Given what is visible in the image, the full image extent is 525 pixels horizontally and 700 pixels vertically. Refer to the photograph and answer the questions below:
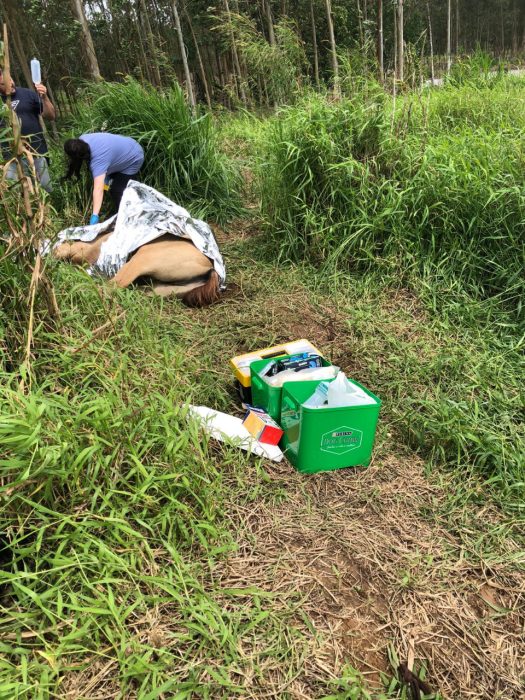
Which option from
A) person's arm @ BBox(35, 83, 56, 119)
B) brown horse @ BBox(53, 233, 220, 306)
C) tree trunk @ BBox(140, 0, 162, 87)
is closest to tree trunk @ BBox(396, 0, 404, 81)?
brown horse @ BBox(53, 233, 220, 306)

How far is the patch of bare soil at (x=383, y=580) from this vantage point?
4.23ft

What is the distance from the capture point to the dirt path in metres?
1.29

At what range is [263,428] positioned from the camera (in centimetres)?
191

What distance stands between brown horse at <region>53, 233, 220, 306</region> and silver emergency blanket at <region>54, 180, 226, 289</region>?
0.06 metres

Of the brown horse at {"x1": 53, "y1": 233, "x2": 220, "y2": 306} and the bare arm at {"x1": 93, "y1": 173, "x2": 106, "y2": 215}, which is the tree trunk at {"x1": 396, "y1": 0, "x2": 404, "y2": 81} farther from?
the bare arm at {"x1": 93, "y1": 173, "x2": 106, "y2": 215}

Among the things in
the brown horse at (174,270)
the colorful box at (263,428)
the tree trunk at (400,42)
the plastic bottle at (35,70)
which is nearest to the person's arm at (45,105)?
the plastic bottle at (35,70)

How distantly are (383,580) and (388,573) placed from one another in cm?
3

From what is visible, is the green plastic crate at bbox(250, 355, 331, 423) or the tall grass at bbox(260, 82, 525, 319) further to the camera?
the tall grass at bbox(260, 82, 525, 319)

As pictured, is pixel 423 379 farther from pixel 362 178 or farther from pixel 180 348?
pixel 362 178

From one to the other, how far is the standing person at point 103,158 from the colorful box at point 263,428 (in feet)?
8.04

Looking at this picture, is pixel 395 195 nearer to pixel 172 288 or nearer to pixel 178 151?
pixel 172 288

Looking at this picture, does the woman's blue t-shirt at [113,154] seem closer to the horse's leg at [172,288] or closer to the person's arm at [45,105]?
the person's arm at [45,105]

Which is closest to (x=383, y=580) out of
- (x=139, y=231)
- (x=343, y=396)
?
(x=343, y=396)

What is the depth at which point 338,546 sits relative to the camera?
1.59 m
